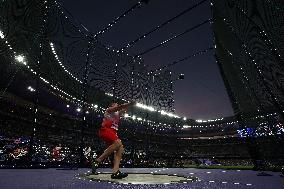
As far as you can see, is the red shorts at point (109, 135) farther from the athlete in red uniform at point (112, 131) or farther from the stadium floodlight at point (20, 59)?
the stadium floodlight at point (20, 59)

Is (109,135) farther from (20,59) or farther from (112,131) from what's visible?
(20,59)

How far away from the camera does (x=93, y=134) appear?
2531 cm

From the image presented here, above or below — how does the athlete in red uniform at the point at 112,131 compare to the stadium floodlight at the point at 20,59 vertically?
below

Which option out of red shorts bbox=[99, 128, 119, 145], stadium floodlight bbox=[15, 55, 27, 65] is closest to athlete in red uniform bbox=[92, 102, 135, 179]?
red shorts bbox=[99, 128, 119, 145]

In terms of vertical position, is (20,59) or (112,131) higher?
(20,59)

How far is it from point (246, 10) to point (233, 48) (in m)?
1.79

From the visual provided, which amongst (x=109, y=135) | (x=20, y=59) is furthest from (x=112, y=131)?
(x=20, y=59)

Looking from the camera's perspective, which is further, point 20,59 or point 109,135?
point 20,59

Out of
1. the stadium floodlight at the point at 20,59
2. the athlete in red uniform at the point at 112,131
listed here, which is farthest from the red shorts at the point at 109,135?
A: the stadium floodlight at the point at 20,59

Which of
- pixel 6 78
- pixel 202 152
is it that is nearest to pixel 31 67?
pixel 6 78

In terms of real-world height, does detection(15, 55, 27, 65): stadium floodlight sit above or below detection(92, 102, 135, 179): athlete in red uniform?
above

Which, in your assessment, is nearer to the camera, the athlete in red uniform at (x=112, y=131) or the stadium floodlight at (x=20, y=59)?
the athlete in red uniform at (x=112, y=131)

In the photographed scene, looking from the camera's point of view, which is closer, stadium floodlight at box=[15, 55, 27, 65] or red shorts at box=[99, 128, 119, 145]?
red shorts at box=[99, 128, 119, 145]

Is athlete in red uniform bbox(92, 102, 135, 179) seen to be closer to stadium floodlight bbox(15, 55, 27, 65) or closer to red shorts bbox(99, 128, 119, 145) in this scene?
red shorts bbox(99, 128, 119, 145)
